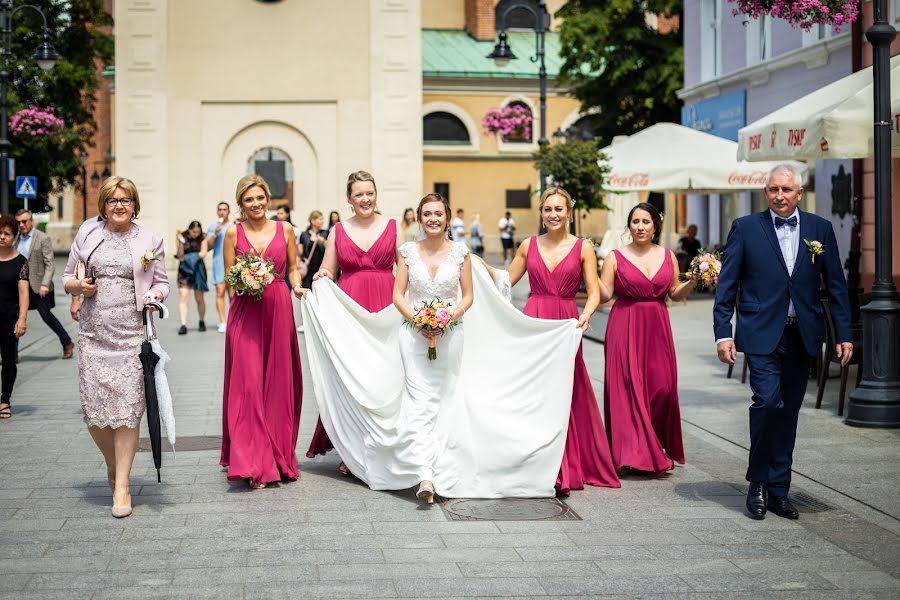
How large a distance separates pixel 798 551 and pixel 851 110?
671 cm

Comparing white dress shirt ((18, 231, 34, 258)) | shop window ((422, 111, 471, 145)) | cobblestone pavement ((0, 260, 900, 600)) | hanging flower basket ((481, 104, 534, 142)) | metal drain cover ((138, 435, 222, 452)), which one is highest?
shop window ((422, 111, 471, 145))

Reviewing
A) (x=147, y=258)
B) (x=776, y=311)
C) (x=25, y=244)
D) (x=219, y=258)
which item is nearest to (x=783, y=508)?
(x=776, y=311)

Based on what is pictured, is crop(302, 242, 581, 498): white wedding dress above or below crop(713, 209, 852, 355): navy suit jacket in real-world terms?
below

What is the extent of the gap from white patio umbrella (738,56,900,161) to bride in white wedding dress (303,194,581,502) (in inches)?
188

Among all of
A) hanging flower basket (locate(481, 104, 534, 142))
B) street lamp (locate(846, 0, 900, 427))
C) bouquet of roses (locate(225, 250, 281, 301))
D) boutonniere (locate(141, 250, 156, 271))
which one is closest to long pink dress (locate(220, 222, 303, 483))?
bouquet of roses (locate(225, 250, 281, 301))

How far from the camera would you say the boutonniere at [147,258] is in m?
7.97

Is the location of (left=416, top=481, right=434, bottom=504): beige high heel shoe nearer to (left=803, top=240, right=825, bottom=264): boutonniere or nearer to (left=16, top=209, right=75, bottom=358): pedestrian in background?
(left=803, top=240, right=825, bottom=264): boutonniere

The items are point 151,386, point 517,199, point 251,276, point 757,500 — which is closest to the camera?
point 757,500

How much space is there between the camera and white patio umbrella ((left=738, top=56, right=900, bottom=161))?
40.4ft

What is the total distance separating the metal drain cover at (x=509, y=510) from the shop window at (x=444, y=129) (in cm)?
4584

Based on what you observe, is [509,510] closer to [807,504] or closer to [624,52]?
[807,504]

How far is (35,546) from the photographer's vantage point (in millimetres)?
6906

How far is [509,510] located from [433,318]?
1.25 m

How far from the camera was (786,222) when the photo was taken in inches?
306
